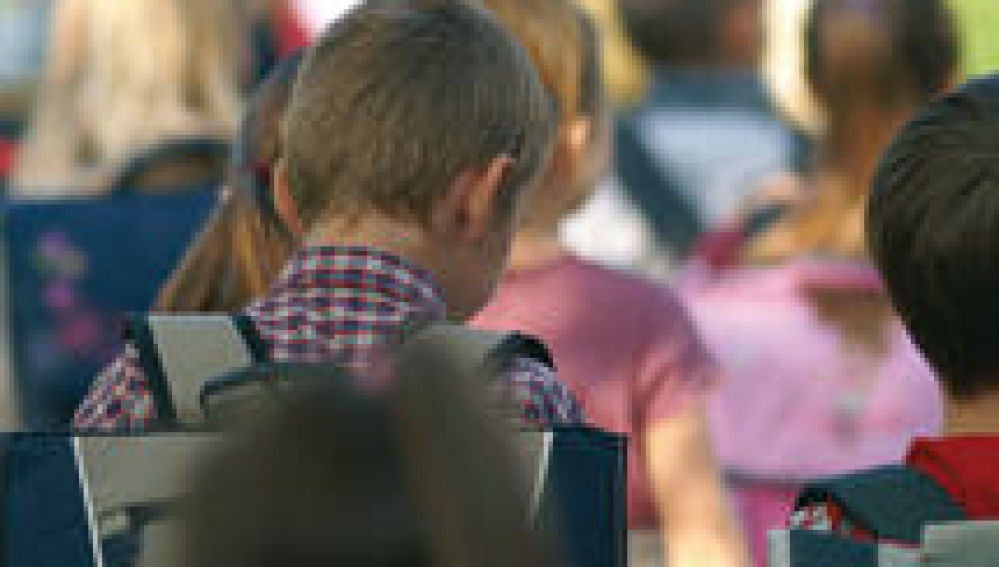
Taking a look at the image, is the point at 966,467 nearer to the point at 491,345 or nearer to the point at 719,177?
the point at 491,345

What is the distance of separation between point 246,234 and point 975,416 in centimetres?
87

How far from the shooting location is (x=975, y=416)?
7.88 ft

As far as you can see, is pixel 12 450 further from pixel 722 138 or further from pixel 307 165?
pixel 722 138

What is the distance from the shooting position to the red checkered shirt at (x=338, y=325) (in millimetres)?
2242

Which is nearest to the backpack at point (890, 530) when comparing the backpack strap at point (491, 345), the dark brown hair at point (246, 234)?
the backpack strap at point (491, 345)

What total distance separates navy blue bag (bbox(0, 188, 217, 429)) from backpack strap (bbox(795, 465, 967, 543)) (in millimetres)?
2701

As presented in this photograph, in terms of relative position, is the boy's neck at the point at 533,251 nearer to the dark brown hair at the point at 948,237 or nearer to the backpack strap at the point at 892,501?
the dark brown hair at the point at 948,237

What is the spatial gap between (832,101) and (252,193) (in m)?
1.83

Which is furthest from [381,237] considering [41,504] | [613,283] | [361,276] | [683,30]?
[683,30]

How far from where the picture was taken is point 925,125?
249cm

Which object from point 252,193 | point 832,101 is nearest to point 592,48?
point 252,193

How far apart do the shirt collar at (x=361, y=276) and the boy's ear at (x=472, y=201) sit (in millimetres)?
69

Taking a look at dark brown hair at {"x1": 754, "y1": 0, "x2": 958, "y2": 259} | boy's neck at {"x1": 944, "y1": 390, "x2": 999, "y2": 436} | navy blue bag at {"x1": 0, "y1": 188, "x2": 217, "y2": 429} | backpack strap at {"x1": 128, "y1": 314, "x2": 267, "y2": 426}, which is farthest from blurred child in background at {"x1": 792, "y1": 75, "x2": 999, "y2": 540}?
navy blue bag at {"x1": 0, "y1": 188, "x2": 217, "y2": 429}

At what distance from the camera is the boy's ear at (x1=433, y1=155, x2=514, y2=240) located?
8.04 feet
